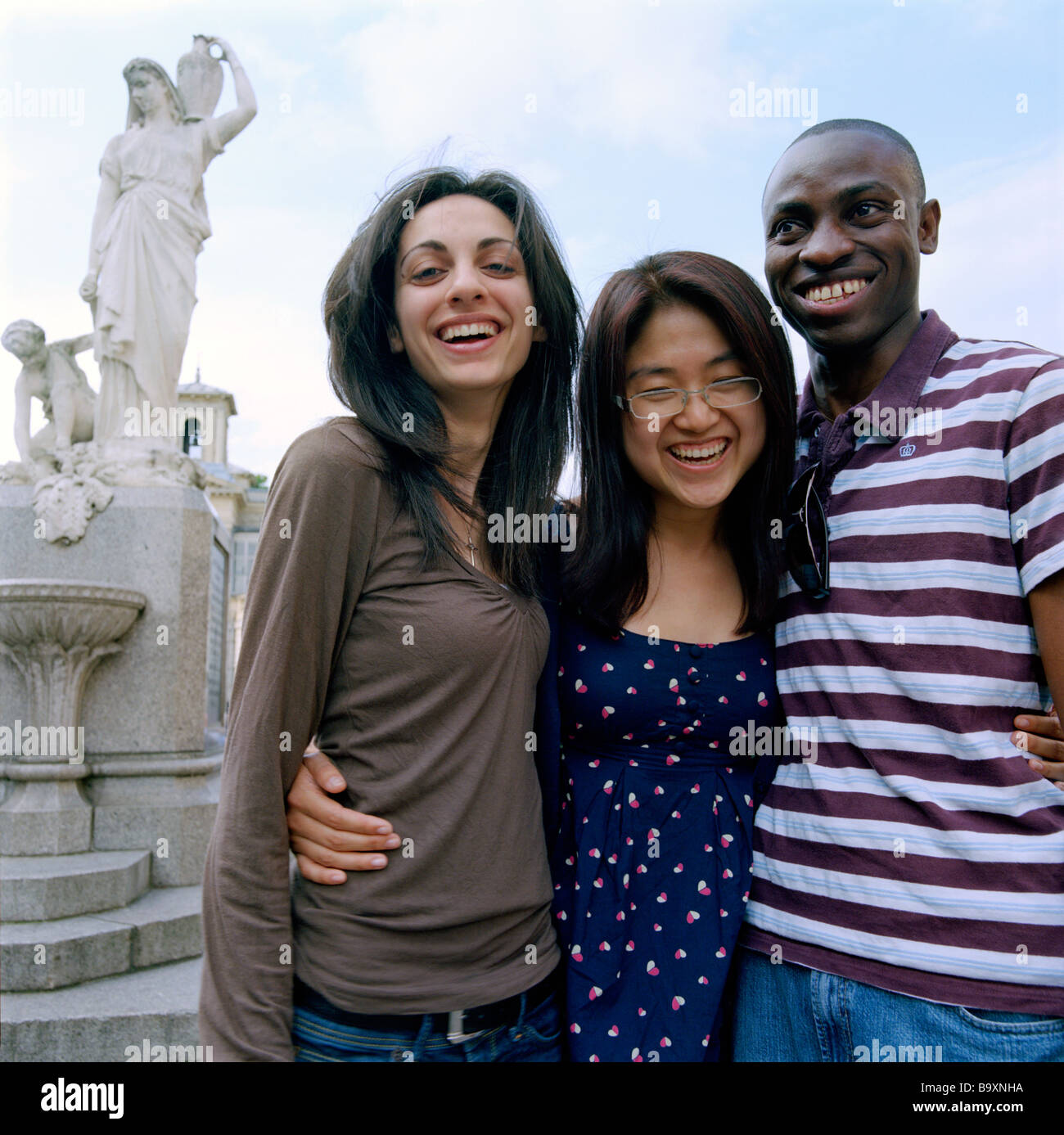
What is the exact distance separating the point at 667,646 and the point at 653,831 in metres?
0.40

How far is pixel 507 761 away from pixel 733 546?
831 millimetres

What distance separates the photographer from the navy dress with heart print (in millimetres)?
1769

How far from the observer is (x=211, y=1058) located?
4.86ft

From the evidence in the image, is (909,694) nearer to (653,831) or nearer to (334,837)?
(653,831)

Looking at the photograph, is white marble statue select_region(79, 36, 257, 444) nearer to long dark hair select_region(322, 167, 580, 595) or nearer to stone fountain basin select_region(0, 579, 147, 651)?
stone fountain basin select_region(0, 579, 147, 651)

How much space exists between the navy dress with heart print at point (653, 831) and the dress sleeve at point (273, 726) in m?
0.61

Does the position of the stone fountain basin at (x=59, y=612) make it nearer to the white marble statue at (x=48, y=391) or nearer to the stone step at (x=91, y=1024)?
the white marble statue at (x=48, y=391)

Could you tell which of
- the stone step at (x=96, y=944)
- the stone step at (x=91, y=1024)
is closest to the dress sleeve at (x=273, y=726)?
the stone step at (x=91, y=1024)

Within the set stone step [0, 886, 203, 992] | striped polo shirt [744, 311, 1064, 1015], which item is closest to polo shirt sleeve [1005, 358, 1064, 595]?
striped polo shirt [744, 311, 1064, 1015]

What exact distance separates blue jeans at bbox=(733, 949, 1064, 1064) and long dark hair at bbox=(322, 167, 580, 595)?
93cm

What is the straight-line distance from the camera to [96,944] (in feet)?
12.5

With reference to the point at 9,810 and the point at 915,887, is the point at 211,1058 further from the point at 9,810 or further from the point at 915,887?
the point at 9,810
